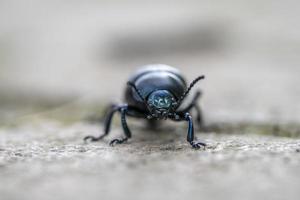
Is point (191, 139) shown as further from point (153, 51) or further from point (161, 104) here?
point (153, 51)

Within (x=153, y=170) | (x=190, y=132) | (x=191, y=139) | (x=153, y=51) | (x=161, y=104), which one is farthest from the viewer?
(x=153, y=51)

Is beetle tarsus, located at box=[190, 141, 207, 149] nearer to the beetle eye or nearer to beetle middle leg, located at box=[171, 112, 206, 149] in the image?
beetle middle leg, located at box=[171, 112, 206, 149]

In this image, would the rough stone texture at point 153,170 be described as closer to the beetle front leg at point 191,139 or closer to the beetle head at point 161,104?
the beetle front leg at point 191,139

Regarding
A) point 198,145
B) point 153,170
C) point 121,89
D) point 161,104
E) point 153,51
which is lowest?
point 153,170

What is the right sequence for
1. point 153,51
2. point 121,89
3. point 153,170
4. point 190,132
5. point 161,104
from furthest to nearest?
point 153,51 → point 121,89 → point 161,104 → point 190,132 → point 153,170

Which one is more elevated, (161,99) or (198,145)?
(161,99)

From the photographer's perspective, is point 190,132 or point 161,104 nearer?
point 190,132

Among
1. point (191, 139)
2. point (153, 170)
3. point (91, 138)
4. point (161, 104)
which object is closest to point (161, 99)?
point (161, 104)

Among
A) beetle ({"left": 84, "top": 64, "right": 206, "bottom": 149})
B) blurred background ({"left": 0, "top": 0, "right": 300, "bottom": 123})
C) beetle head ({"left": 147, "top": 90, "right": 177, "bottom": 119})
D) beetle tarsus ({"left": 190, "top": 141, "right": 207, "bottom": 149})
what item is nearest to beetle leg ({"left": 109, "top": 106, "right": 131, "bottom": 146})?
beetle ({"left": 84, "top": 64, "right": 206, "bottom": 149})
